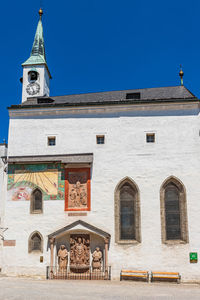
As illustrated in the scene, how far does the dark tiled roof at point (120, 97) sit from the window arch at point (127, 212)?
5.07 metres

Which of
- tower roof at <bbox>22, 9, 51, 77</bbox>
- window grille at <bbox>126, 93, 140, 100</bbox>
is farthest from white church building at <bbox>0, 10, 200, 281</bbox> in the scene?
tower roof at <bbox>22, 9, 51, 77</bbox>

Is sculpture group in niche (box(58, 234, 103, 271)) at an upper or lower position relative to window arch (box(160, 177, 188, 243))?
lower

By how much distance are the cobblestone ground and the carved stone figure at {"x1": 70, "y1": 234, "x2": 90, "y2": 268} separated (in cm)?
167

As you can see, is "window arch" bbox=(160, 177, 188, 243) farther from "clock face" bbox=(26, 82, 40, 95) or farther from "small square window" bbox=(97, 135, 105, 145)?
"clock face" bbox=(26, 82, 40, 95)

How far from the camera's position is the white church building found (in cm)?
1806

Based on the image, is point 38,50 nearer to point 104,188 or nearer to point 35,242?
point 104,188

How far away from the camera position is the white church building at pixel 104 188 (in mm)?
18062

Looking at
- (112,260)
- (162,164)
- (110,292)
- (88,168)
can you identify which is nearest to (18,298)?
(110,292)

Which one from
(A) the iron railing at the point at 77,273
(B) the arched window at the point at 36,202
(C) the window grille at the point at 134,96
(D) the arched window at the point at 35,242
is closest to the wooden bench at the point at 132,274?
(A) the iron railing at the point at 77,273

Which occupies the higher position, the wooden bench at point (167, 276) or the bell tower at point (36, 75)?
the bell tower at point (36, 75)

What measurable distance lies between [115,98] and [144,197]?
7.18 m

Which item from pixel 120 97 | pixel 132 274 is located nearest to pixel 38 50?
pixel 120 97

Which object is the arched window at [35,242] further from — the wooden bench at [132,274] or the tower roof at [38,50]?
the tower roof at [38,50]

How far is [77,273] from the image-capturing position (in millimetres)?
18000
